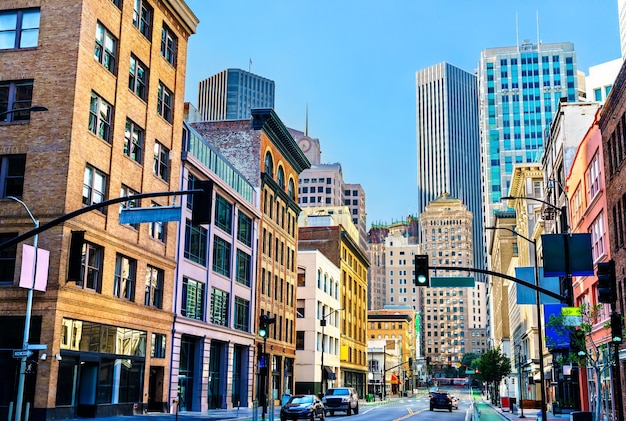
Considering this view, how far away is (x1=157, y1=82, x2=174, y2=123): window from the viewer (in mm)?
43438

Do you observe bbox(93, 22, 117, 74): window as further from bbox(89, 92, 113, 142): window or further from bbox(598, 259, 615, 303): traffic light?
bbox(598, 259, 615, 303): traffic light

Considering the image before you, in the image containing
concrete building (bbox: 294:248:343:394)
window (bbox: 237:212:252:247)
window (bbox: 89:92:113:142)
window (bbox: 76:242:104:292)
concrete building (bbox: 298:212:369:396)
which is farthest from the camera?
concrete building (bbox: 298:212:369:396)

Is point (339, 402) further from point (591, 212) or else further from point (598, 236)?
point (591, 212)

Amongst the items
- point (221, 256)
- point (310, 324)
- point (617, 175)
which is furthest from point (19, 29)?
point (310, 324)

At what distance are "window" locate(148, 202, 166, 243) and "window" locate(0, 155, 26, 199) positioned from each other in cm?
922

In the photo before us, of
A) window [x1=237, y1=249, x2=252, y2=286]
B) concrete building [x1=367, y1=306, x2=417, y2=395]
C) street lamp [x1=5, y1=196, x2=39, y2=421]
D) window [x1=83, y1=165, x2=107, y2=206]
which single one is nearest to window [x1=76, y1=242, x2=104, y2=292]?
window [x1=83, y1=165, x2=107, y2=206]

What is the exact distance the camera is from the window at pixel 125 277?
37.1 metres

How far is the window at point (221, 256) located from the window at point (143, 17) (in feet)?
53.1

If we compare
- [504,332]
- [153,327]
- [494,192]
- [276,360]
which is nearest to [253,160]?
[276,360]

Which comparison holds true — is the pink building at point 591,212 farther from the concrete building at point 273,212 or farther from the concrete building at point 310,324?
the concrete building at point 310,324

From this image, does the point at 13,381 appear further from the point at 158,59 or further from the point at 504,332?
the point at 504,332

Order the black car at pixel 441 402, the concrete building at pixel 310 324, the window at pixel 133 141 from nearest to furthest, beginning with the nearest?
the window at pixel 133 141
the black car at pixel 441 402
the concrete building at pixel 310 324

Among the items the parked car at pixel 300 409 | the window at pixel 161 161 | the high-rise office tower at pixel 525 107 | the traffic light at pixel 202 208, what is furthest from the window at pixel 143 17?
the high-rise office tower at pixel 525 107

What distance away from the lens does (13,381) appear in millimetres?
30844
